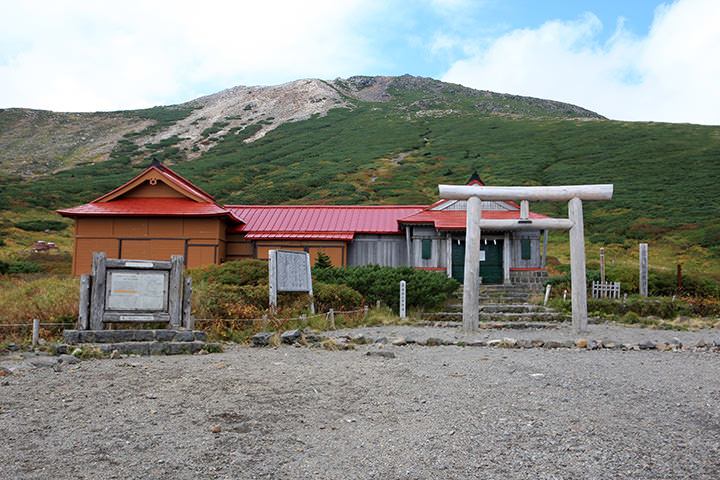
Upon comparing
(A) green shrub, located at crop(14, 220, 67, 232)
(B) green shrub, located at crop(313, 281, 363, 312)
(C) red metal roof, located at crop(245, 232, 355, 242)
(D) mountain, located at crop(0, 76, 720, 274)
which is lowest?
(B) green shrub, located at crop(313, 281, 363, 312)

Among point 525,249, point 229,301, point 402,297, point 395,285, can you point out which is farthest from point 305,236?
point 229,301

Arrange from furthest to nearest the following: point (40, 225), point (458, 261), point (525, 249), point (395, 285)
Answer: point (40, 225)
point (458, 261)
point (525, 249)
point (395, 285)

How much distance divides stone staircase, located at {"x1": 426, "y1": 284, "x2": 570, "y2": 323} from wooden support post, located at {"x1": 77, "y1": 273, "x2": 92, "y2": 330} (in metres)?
11.0

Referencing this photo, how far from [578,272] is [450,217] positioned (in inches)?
434

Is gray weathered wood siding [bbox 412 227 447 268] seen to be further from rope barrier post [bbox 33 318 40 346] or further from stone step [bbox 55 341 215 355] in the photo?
rope barrier post [bbox 33 318 40 346]

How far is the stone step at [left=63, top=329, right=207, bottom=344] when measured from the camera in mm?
9203

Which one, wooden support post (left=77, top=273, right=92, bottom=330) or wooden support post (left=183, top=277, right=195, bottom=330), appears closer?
wooden support post (left=77, top=273, right=92, bottom=330)

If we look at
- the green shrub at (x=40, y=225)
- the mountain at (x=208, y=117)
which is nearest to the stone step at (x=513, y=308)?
the green shrub at (x=40, y=225)

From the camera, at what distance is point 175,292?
1005 cm

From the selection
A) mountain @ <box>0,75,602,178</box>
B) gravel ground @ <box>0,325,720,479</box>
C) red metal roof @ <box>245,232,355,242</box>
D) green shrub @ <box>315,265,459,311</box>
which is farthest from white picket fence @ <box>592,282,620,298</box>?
mountain @ <box>0,75,602,178</box>

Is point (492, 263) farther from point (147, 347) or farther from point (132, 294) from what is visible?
point (147, 347)

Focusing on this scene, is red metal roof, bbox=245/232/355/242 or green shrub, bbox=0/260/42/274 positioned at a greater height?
red metal roof, bbox=245/232/355/242

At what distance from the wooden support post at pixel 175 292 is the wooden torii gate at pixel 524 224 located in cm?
752

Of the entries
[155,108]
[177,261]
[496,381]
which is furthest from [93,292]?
[155,108]
